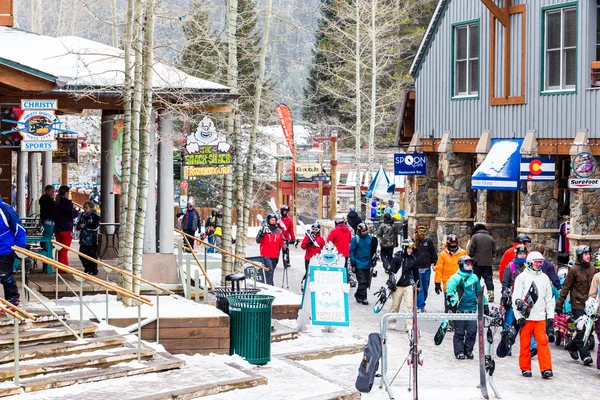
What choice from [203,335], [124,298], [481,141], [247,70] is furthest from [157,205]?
[247,70]

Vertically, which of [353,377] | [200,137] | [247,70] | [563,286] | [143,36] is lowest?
[353,377]

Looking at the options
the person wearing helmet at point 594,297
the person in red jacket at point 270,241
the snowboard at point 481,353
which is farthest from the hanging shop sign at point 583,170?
the snowboard at point 481,353

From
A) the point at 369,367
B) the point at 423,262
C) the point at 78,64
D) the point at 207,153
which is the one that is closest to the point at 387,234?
the point at 423,262

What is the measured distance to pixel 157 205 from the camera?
744 inches

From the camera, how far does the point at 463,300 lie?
1539 cm

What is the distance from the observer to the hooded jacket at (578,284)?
51.0ft

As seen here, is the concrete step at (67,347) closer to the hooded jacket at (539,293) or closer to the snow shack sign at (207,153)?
the hooded jacket at (539,293)

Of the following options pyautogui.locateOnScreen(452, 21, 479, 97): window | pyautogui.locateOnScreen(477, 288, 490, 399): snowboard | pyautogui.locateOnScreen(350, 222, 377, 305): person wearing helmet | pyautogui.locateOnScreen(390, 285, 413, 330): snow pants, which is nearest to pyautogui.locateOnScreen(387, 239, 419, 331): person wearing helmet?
pyautogui.locateOnScreen(390, 285, 413, 330): snow pants

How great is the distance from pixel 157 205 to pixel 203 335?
17.7 feet

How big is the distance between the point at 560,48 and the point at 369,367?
1430 cm

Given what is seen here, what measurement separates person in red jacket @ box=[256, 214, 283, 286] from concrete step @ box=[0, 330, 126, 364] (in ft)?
28.4

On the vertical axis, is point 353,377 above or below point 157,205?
below

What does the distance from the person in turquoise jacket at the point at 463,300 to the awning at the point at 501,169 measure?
10.3 meters

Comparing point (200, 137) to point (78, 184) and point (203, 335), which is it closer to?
point (203, 335)
